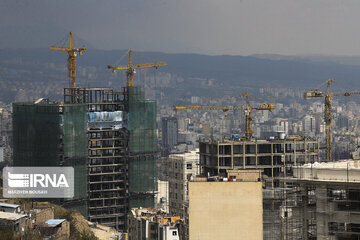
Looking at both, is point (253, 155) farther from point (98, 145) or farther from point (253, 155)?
point (98, 145)

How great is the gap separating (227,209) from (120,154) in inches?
2186

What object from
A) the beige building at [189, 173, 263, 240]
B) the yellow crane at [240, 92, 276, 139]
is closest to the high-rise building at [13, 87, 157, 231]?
the yellow crane at [240, 92, 276, 139]

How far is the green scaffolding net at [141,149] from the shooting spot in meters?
84.3

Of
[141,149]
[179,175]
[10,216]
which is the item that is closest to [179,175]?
[179,175]

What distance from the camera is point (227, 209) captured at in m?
30.2

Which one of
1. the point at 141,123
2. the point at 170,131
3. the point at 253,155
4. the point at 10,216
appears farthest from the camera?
the point at 170,131

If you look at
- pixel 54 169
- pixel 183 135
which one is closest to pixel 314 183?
pixel 54 169

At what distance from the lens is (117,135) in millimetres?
86938

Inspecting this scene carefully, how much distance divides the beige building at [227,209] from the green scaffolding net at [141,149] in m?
52.3

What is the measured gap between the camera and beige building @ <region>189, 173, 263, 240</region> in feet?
98.8

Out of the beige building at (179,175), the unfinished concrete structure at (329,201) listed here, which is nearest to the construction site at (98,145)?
the beige building at (179,175)

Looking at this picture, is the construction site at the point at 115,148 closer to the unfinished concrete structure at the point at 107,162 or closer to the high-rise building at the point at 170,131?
the unfinished concrete structure at the point at 107,162

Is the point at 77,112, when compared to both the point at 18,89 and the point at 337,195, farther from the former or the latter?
the point at 18,89

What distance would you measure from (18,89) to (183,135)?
30.7 m
